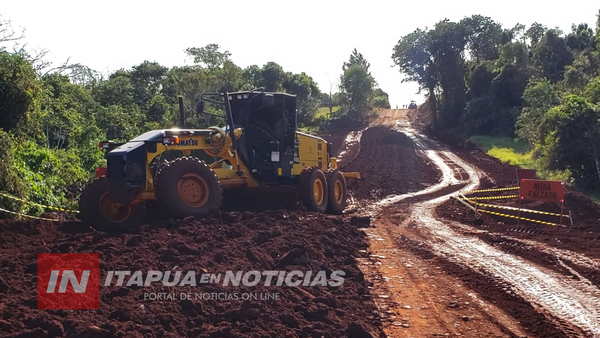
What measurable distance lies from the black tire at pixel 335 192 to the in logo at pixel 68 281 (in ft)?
29.7

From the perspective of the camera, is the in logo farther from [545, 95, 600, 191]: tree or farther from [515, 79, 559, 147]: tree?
[515, 79, 559, 147]: tree

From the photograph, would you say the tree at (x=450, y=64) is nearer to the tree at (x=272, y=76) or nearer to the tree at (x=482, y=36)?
the tree at (x=482, y=36)

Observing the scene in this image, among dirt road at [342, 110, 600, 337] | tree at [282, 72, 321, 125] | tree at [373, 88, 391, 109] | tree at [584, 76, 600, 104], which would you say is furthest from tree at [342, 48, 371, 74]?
dirt road at [342, 110, 600, 337]

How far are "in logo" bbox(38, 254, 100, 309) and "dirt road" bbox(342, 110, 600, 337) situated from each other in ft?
11.0

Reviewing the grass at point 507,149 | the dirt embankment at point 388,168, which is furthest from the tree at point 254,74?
the grass at point 507,149

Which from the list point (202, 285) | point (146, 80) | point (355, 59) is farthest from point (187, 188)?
point (355, 59)

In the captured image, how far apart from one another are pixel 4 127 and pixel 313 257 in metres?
10.4

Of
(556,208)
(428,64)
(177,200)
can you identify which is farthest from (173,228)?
(428,64)

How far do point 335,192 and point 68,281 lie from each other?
10566 mm

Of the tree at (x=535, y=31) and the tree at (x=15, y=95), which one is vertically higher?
the tree at (x=535, y=31)

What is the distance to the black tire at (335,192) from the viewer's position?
16.2 metres

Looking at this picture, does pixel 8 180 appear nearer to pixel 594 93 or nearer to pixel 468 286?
pixel 468 286

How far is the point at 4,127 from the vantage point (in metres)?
15.7

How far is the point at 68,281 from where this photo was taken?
263 inches
